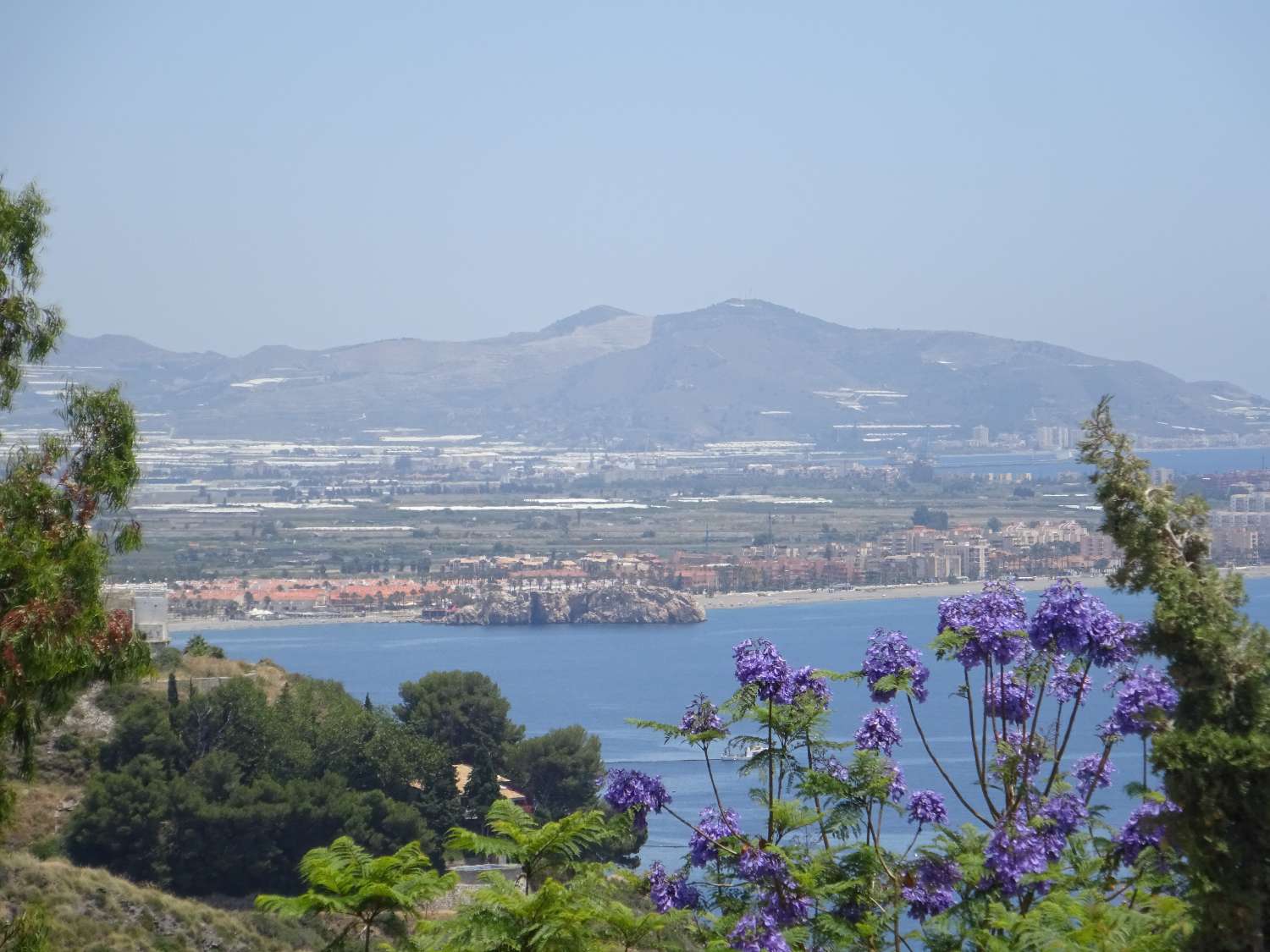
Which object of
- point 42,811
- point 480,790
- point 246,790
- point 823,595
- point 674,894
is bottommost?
point 823,595

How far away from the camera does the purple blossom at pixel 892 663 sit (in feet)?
10.5

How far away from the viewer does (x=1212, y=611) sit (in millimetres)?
2389

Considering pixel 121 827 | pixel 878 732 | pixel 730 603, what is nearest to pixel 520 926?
pixel 878 732

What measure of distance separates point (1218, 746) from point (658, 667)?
3214cm

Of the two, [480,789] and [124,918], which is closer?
[124,918]

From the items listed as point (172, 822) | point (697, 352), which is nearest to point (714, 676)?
point (172, 822)

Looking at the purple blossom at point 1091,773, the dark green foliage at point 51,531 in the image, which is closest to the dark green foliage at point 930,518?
the dark green foliage at point 51,531

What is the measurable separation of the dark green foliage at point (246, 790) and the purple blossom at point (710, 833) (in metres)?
8.01

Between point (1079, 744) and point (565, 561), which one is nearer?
point (1079, 744)

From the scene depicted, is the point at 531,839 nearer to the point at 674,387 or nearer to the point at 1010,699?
the point at 1010,699

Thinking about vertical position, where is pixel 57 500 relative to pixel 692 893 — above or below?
above

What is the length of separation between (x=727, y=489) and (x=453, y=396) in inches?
2701

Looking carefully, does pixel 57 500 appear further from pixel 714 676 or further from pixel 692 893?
pixel 714 676

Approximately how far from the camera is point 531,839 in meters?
2.96
